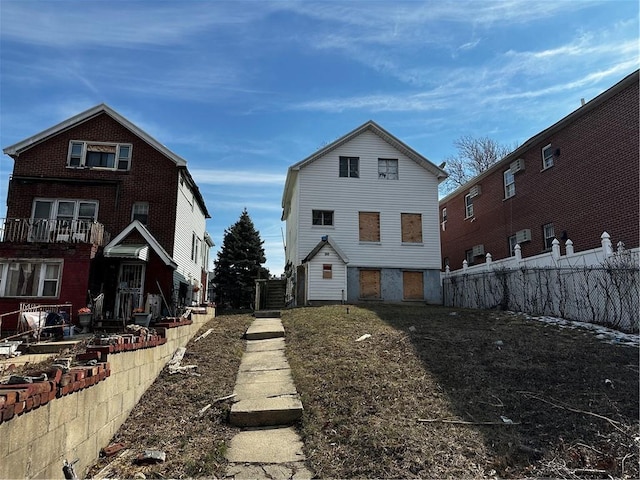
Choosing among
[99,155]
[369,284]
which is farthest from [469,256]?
[99,155]

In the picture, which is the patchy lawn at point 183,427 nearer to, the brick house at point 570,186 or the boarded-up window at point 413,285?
the brick house at point 570,186

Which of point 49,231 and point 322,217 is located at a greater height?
point 322,217

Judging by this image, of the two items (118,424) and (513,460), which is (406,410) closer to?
(513,460)

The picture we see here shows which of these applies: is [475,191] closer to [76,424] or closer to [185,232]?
[185,232]

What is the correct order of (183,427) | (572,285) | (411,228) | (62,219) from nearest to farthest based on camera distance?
(183,427)
(572,285)
(62,219)
(411,228)

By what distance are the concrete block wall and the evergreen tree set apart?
89.4 ft

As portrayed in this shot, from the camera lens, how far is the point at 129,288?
17.3 metres

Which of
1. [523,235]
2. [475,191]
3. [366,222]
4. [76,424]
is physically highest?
[475,191]

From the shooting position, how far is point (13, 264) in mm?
15328

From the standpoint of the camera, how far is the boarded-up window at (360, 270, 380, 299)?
68.8ft

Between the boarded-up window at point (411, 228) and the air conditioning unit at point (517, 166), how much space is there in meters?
4.93

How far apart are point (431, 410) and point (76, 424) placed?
425cm

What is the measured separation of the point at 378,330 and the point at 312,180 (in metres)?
12.1

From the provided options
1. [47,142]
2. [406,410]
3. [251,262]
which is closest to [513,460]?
[406,410]
